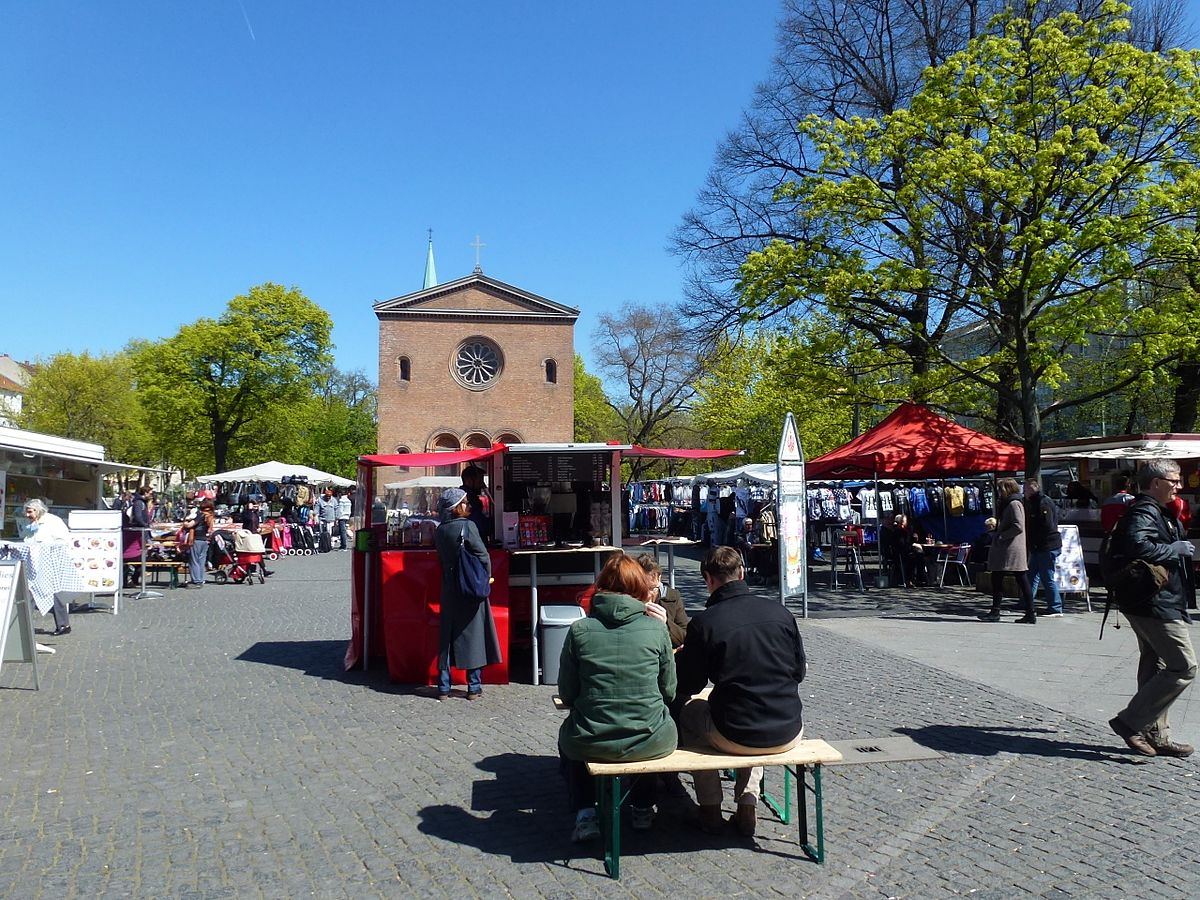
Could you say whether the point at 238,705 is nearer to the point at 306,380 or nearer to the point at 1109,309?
the point at 1109,309

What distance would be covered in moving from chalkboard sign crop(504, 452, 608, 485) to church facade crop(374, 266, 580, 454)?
37221mm

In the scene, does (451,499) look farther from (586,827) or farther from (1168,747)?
(1168,747)

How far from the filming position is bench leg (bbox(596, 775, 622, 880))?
422 cm

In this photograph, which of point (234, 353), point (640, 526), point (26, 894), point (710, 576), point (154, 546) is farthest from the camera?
point (234, 353)

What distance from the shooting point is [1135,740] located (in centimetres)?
602

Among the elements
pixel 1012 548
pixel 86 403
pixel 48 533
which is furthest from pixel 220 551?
pixel 86 403

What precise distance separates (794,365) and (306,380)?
3546 cm

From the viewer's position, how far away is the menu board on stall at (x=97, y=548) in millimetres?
12641

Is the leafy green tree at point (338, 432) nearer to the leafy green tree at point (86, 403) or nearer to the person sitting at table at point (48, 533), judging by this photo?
the leafy green tree at point (86, 403)

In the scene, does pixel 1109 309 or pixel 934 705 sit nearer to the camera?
pixel 934 705

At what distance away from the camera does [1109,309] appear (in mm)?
14492

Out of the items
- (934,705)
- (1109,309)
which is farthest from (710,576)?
(1109,309)

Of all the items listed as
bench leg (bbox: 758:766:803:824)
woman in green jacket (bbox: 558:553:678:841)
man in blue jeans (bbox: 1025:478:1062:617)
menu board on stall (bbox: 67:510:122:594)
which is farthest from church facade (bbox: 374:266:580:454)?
woman in green jacket (bbox: 558:553:678:841)

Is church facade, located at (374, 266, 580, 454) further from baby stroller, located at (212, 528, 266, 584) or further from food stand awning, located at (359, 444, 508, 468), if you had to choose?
food stand awning, located at (359, 444, 508, 468)
